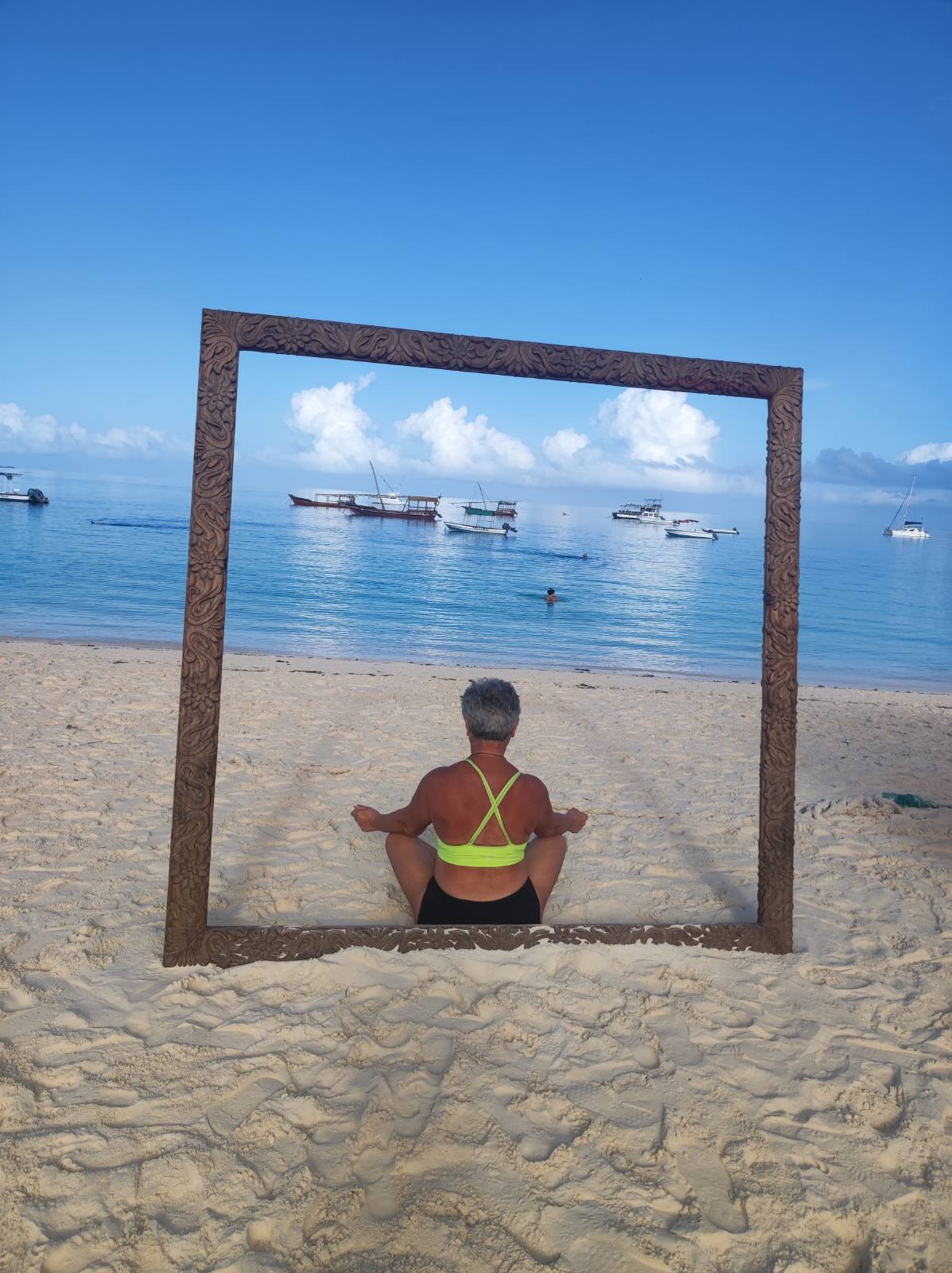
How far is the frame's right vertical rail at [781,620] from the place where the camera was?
3154 mm

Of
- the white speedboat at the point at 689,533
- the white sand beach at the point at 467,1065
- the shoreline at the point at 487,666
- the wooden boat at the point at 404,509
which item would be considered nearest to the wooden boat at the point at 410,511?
the wooden boat at the point at 404,509

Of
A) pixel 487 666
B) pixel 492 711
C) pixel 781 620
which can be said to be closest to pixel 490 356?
pixel 492 711

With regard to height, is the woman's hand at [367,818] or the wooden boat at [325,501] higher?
the wooden boat at [325,501]

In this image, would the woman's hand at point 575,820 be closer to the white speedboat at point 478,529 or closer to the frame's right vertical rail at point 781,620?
the frame's right vertical rail at point 781,620

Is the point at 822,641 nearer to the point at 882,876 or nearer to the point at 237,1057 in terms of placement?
the point at 882,876

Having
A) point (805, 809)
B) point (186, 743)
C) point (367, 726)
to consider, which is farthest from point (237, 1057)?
point (367, 726)

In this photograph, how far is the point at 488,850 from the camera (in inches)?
126

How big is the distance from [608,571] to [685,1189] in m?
43.7

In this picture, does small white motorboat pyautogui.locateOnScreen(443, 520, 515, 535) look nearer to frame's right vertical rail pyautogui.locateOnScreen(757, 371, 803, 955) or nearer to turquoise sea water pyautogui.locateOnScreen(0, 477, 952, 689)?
turquoise sea water pyautogui.locateOnScreen(0, 477, 952, 689)

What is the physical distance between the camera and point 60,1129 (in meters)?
2.17

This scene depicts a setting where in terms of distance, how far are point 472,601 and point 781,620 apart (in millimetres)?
26556

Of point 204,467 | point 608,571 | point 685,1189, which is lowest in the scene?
point 685,1189

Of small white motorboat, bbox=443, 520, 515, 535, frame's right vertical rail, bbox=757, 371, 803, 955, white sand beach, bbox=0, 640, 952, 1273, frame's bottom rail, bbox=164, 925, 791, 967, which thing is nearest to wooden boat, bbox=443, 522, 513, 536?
small white motorboat, bbox=443, 520, 515, 535

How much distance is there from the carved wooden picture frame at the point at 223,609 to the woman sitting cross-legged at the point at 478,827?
12 centimetres
